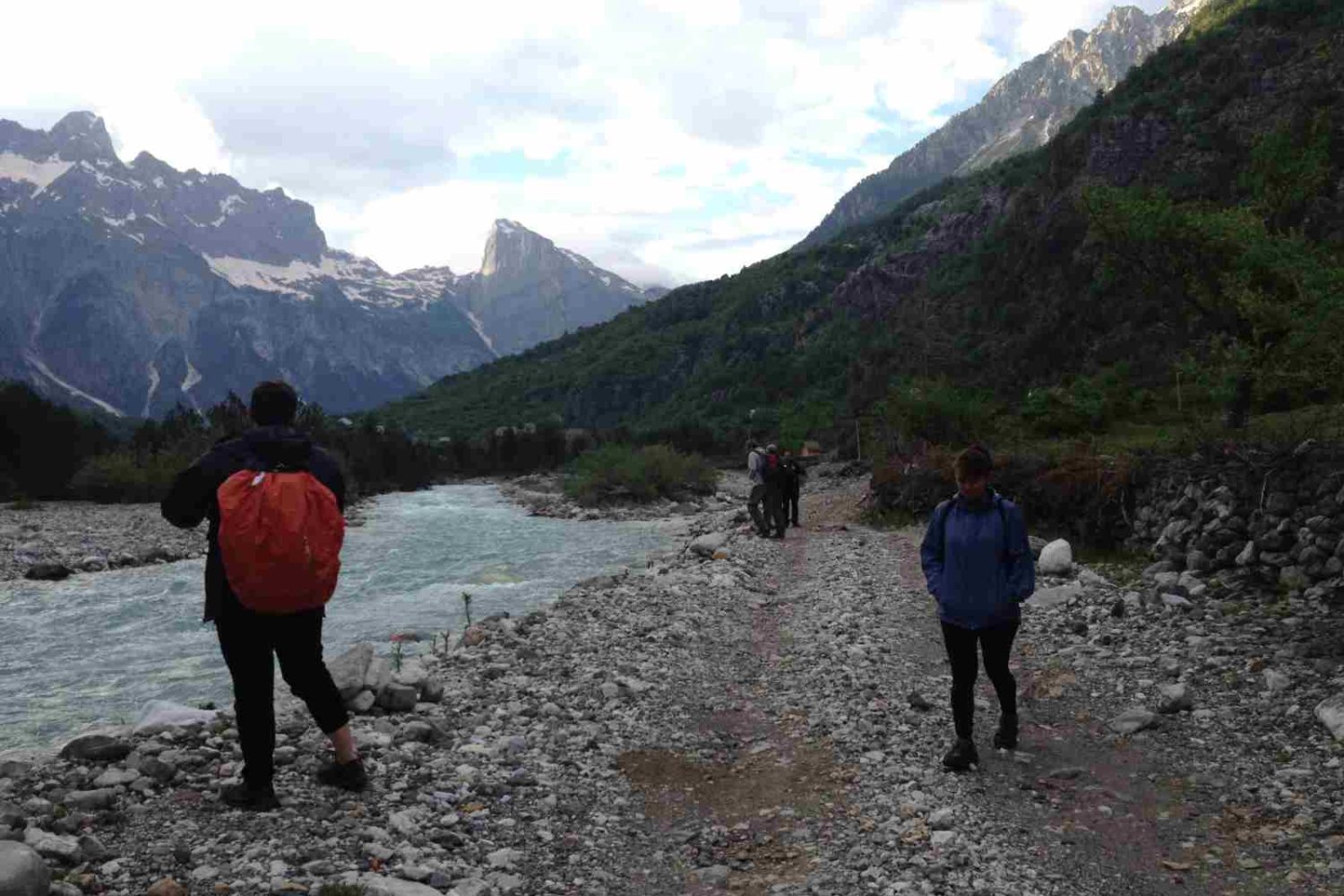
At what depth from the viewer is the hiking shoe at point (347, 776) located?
18.9 ft

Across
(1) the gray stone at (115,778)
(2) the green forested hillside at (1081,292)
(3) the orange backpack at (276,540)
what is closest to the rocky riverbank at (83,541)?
(1) the gray stone at (115,778)

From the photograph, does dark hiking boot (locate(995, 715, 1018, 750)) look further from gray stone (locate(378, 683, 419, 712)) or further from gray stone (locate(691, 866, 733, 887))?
gray stone (locate(378, 683, 419, 712))

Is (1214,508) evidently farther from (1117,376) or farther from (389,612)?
(1117,376)

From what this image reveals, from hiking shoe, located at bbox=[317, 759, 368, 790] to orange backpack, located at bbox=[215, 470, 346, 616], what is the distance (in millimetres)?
1199

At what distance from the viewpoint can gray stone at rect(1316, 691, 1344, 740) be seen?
6338mm

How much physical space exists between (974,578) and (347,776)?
4223 millimetres

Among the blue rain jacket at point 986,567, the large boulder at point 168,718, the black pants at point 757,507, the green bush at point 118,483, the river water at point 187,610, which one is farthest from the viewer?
the green bush at point 118,483

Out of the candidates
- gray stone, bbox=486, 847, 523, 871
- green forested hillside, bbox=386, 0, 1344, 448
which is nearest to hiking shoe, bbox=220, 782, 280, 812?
gray stone, bbox=486, 847, 523, 871

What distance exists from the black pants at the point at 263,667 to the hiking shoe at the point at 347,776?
0.41 meters

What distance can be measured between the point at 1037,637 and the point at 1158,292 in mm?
20269

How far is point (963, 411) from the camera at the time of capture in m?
34.9

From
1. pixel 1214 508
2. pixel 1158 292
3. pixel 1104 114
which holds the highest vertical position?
pixel 1104 114

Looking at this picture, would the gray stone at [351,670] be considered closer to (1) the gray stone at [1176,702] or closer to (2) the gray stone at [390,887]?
(2) the gray stone at [390,887]

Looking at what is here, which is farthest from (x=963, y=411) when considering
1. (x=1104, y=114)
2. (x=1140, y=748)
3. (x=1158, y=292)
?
(x=1104, y=114)
